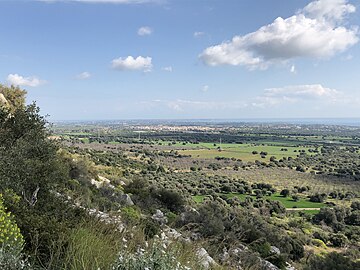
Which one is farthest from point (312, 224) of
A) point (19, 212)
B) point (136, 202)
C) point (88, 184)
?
point (19, 212)

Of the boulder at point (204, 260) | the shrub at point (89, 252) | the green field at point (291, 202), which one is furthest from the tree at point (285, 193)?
the shrub at point (89, 252)

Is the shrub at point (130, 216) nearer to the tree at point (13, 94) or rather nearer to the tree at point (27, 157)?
the tree at point (27, 157)

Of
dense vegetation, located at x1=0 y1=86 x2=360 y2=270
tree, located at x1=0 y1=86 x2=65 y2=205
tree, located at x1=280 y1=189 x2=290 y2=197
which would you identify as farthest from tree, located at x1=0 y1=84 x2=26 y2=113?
tree, located at x1=280 y1=189 x2=290 y2=197

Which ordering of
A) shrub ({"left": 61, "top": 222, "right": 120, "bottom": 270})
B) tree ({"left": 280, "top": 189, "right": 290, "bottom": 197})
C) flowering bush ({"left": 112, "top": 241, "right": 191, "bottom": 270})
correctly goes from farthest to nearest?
1. tree ({"left": 280, "top": 189, "right": 290, "bottom": 197})
2. shrub ({"left": 61, "top": 222, "right": 120, "bottom": 270})
3. flowering bush ({"left": 112, "top": 241, "right": 191, "bottom": 270})

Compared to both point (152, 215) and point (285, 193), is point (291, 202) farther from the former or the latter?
point (152, 215)

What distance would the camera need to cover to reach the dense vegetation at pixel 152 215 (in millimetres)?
4250

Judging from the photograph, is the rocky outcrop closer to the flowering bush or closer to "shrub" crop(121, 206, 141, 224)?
"shrub" crop(121, 206, 141, 224)

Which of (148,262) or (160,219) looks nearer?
(148,262)

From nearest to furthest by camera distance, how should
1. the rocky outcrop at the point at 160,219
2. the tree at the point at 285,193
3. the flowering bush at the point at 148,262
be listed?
1. the flowering bush at the point at 148,262
2. the rocky outcrop at the point at 160,219
3. the tree at the point at 285,193

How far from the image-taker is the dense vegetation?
425cm

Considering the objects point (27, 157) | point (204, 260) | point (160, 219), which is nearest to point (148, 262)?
point (204, 260)

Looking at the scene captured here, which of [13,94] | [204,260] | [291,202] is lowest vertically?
[291,202]

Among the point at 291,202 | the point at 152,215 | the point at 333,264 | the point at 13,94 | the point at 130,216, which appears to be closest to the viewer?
the point at 130,216

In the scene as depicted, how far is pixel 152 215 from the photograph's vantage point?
815 inches
